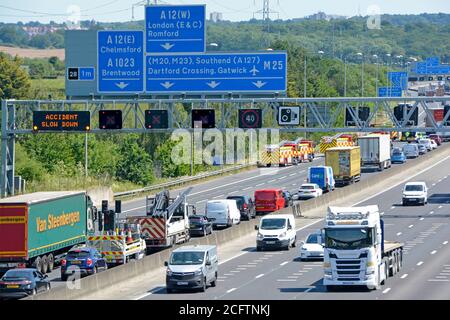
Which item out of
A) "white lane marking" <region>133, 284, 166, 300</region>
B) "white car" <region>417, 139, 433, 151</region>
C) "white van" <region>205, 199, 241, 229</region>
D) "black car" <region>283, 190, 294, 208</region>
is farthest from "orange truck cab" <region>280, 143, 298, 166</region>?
"white lane marking" <region>133, 284, 166, 300</region>

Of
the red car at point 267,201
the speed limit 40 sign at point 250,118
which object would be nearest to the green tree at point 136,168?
the red car at point 267,201

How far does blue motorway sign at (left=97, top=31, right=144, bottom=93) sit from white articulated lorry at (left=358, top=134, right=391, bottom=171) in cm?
4241

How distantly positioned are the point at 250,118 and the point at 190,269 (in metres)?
29.8

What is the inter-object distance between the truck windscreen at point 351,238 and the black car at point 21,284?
9.72 m

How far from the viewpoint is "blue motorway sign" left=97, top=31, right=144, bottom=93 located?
65.4 meters

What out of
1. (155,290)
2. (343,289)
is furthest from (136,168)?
(343,289)

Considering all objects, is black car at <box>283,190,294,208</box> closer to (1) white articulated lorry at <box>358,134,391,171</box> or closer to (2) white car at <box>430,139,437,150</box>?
(1) white articulated lorry at <box>358,134,391,171</box>

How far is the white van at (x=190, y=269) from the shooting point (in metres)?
42.4

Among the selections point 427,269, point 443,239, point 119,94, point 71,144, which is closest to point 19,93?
point 71,144

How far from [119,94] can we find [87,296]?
27.4m

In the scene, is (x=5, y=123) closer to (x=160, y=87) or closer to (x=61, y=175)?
(x=160, y=87)

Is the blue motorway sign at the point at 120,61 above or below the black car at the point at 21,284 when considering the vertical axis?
above

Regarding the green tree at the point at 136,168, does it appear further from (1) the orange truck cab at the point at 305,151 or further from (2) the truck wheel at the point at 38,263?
(2) the truck wheel at the point at 38,263

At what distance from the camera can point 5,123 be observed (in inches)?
2876
